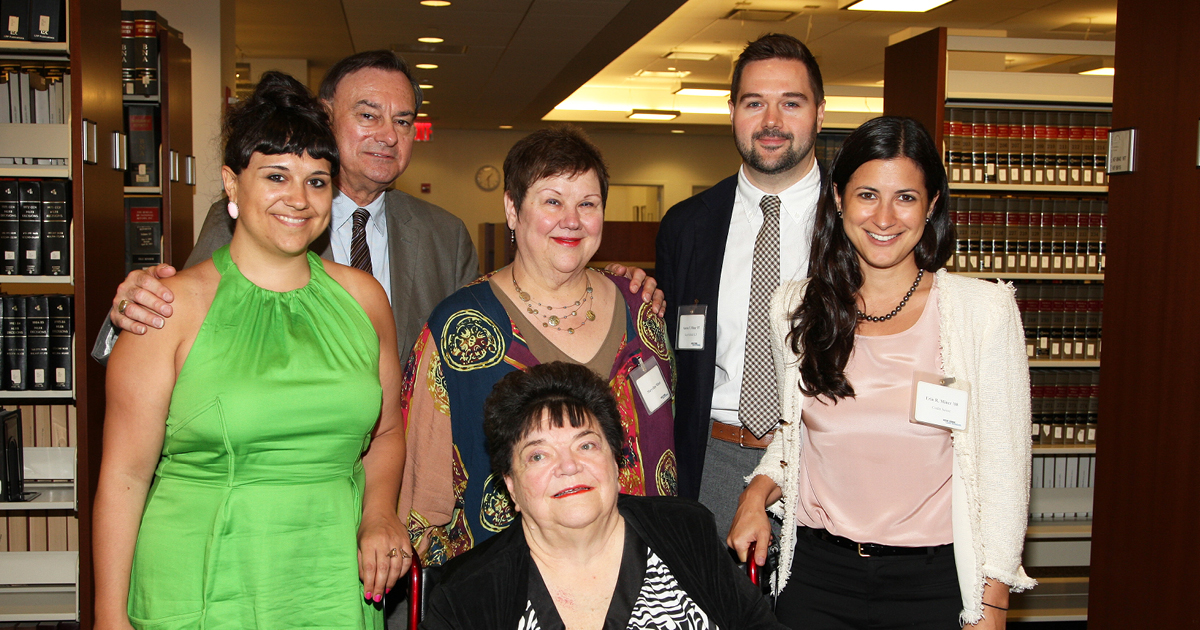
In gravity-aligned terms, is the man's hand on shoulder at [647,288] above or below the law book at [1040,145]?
below

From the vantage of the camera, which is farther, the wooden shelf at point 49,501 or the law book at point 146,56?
the law book at point 146,56

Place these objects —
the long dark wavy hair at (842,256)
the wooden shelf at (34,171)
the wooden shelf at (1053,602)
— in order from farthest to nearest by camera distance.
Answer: the wooden shelf at (1053,602) → the wooden shelf at (34,171) → the long dark wavy hair at (842,256)

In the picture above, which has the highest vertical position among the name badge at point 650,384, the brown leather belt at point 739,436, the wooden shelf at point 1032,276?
the wooden shelf at point 1032,276

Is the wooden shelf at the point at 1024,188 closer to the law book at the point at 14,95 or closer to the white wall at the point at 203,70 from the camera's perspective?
the law book at the point at 14,95

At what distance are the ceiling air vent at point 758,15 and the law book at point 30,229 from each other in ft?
20.6

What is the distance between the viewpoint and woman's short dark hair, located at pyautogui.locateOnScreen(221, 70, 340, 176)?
5.68 ft

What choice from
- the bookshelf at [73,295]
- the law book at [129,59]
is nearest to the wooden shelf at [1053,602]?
the bookshelf at [73,295]

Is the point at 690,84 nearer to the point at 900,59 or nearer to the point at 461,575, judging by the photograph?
the point at 900,59

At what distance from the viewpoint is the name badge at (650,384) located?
2.22 meters

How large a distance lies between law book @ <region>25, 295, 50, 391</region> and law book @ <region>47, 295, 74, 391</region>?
2cm

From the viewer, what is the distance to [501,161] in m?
17.8

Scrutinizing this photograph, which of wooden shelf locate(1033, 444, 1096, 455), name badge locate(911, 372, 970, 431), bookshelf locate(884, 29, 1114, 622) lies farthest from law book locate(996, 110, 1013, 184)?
name badge locate(911, 372, 970, 431)

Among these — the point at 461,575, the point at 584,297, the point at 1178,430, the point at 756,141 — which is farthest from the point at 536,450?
the point at 1178,430

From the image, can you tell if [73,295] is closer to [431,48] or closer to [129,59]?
[129,59]
